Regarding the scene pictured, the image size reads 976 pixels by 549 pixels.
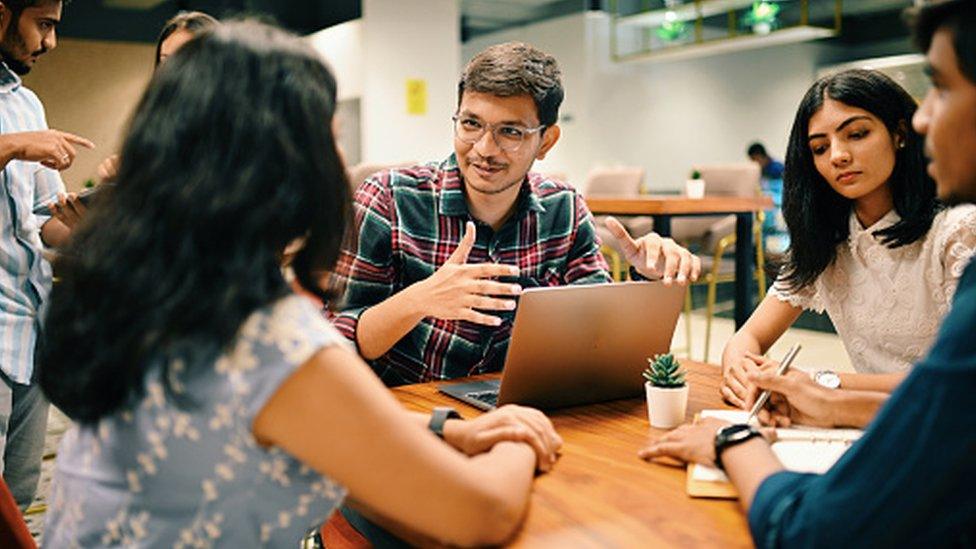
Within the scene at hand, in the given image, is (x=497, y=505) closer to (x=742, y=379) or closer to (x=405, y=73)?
(x=742, y=379)

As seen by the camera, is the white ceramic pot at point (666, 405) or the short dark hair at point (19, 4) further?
the short dark hair at point (19, 4)

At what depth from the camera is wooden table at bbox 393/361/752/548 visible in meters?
0.83

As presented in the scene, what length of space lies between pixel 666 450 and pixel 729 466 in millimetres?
124

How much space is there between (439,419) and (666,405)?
358mm

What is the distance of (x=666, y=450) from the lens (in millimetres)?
1067

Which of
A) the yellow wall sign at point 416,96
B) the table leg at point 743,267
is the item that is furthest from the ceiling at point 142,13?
the table leg at point 743,267

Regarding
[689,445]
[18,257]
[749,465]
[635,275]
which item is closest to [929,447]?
[749,465]

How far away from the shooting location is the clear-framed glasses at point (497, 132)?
171 centimetres

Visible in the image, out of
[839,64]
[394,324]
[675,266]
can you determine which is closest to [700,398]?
[675,266]

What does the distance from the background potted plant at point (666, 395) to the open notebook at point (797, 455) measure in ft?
0.49

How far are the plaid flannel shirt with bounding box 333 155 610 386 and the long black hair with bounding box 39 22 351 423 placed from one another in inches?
31.7

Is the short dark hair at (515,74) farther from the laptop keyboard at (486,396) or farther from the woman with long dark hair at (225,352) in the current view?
the woman with long dark hair at (225,352)

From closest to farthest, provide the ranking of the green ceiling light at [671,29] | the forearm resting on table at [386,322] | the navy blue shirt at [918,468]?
the navy blue shirt at [918,468]
the forearm resting on table at [386,322]
the green ceiling light at [671,29]

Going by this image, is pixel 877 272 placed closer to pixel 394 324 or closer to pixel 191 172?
pixel 394 324
